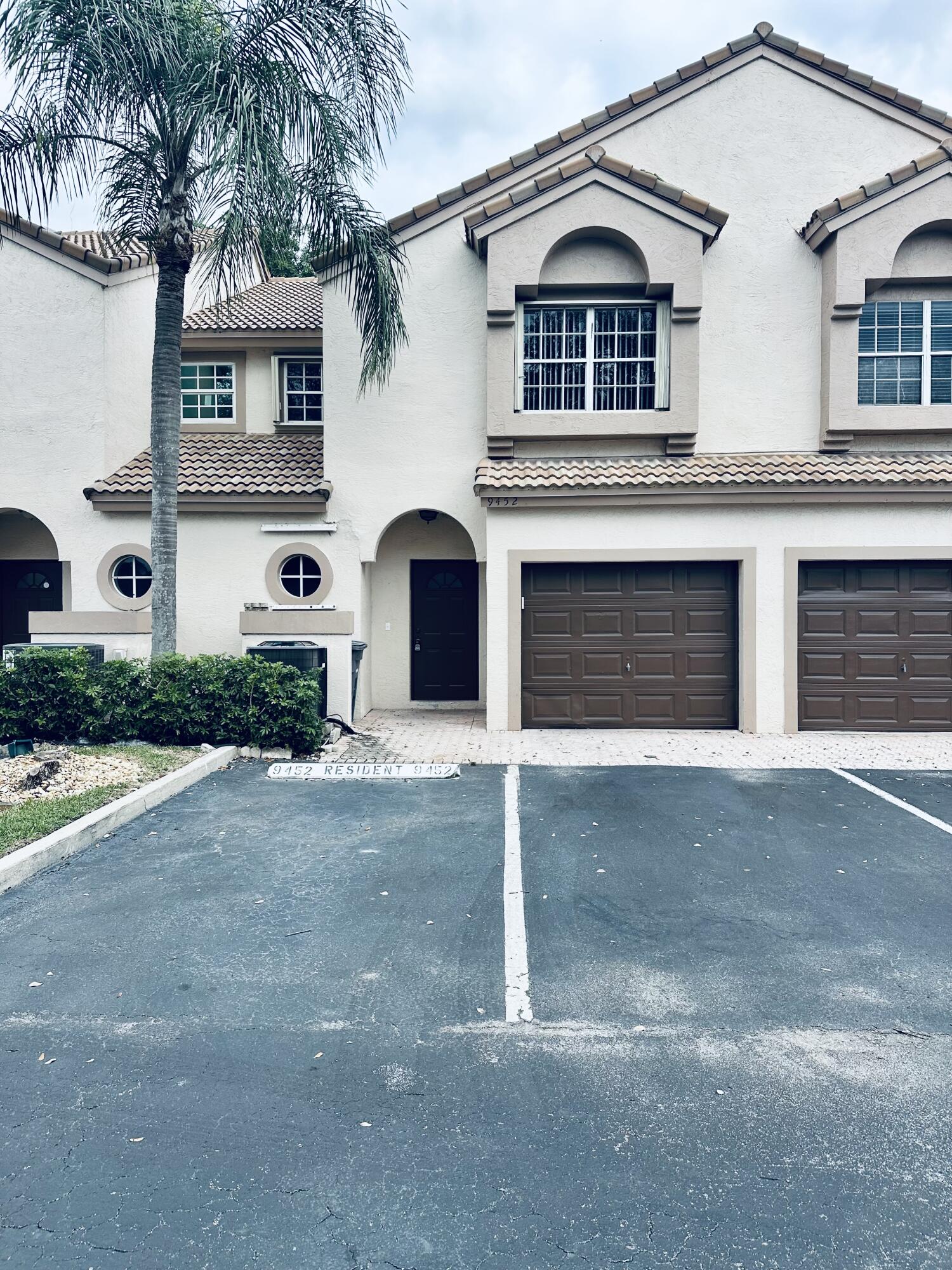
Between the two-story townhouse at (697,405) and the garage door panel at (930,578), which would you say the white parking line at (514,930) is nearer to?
the two-story townhouse at (697,405)

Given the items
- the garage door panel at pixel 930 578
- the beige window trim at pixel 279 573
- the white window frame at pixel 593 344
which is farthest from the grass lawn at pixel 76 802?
the garage door panel at pixel 930 578

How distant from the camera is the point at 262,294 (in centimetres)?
1669

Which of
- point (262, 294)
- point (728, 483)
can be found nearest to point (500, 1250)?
point (728, 483)

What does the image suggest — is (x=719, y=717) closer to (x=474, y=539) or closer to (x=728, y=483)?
(x=728, y=483)

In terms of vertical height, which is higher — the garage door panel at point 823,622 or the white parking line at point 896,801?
the garage door panel at point 823,622

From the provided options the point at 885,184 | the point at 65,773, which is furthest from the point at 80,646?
the point at 885,184

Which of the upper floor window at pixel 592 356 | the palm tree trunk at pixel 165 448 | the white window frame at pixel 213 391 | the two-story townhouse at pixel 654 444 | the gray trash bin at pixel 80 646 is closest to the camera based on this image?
the palm tree trunk at pixel 165 448

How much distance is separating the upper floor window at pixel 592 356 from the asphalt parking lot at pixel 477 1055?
26.9ft

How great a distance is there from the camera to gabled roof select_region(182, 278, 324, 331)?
47.1ft

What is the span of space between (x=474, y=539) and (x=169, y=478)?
479 centimetres

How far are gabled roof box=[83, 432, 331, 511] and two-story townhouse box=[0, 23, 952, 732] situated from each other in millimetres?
84

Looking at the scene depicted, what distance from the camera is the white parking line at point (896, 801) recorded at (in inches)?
285

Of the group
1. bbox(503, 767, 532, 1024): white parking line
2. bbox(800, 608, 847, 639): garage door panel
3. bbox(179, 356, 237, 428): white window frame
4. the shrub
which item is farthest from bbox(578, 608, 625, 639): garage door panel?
bbox(179, 356, 237, 428): white window frame

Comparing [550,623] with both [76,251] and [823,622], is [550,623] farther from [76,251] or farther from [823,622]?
[76,251]
